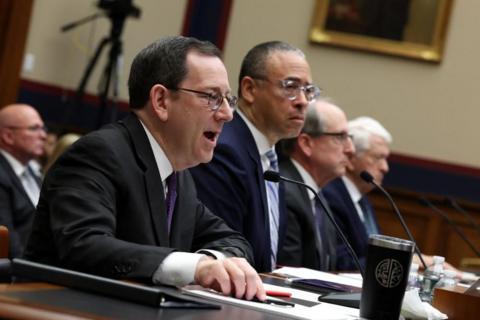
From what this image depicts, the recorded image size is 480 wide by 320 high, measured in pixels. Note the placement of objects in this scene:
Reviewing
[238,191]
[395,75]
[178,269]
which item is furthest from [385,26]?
[178,269]

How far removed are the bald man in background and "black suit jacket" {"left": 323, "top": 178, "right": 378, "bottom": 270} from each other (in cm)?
175

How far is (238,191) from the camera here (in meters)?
3.77

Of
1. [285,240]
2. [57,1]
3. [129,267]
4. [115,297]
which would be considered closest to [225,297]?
[129,267]

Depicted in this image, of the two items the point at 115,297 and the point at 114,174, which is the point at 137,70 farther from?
the point at 115,297

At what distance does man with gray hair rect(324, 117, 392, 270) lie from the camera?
532 centimetres

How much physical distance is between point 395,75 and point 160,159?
5.55m

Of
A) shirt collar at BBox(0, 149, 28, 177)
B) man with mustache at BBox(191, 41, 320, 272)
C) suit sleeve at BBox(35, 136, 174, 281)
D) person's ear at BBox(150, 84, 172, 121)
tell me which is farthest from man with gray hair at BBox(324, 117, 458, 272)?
suit sleeve at BBox(35, 136, 174, 281)

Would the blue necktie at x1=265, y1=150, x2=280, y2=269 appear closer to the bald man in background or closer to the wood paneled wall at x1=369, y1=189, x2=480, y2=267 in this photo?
the bald man in background

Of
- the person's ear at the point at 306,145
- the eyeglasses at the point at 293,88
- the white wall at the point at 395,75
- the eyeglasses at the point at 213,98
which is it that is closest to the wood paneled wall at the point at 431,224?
the white wall at the point at 395,75

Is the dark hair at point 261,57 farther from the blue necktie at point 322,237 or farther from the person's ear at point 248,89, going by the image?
the blue necktie at point 322,237

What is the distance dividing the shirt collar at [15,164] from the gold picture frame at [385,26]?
303 centimetres

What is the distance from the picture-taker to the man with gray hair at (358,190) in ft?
17.5

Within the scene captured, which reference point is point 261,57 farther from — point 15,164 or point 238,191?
point 15,164

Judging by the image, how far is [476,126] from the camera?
26.2 ft
